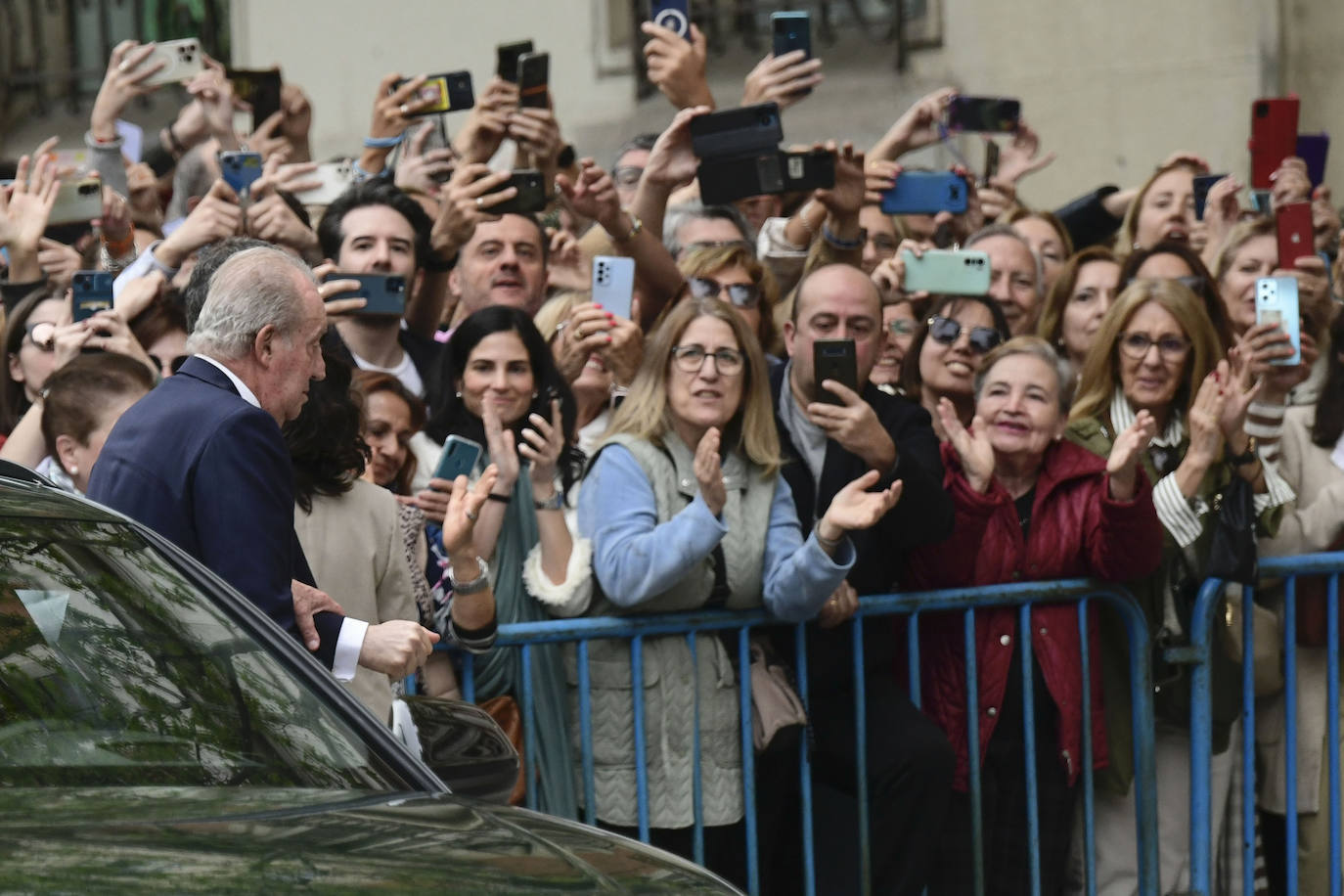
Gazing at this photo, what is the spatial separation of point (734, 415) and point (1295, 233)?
2.62 metres

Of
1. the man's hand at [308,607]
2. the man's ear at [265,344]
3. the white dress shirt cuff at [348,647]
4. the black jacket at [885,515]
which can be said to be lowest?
the black jacket at [885,515]

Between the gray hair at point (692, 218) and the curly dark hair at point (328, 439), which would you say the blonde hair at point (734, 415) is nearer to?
the curly dark hair at point (328, 439)

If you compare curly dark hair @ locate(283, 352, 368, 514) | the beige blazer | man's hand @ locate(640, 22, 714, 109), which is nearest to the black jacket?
the beige blazer

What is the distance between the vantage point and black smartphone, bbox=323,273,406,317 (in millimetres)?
A: 6609

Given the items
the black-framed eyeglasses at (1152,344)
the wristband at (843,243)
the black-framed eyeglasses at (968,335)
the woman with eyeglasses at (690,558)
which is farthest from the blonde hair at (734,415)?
the black-framed eyeglasses at (1152,344)

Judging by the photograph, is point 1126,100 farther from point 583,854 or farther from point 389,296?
point 583,854

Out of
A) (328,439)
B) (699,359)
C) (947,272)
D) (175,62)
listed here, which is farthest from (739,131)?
(328,439)

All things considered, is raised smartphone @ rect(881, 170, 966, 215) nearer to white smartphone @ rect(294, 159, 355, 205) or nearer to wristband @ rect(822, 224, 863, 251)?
wristband @ rect(822, 224, 863, 251)

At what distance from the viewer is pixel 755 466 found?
6.11 meters

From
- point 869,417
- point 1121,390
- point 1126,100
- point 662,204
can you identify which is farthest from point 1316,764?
point 1126,100

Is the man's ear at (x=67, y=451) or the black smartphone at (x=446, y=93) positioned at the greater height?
the black smartphone at (x=446, y=93)

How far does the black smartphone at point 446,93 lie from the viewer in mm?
7879

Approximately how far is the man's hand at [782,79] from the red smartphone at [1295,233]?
1793 millimetres

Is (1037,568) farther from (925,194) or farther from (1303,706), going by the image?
(925,194)
